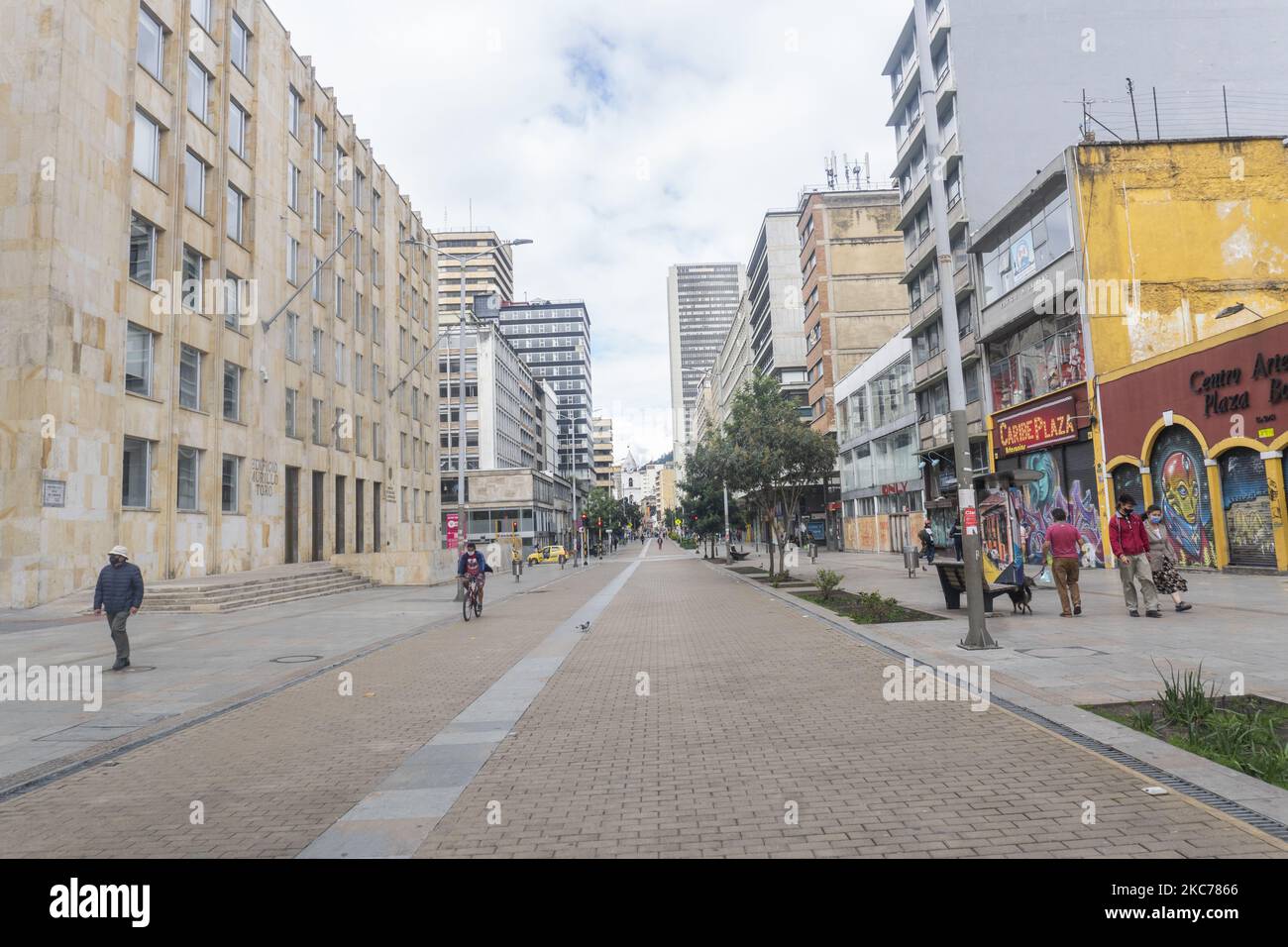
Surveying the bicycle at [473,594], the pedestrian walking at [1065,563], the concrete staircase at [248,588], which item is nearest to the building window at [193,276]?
the concrete staircase at [248,588]

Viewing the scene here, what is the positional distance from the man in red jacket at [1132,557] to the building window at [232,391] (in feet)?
87.5

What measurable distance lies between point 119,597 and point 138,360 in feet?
49.6

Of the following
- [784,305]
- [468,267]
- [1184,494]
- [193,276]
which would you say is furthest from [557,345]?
[1184,494]

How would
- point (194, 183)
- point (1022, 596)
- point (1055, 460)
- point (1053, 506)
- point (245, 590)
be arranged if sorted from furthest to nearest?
point (1055, 460), point (1053, 506), point (194, 183), point (245, 590), point (1022, 596)

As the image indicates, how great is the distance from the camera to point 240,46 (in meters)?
29.5

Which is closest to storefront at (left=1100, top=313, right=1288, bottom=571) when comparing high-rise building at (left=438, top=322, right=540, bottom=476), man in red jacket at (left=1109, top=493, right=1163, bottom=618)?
man in red jacket at (left=1109, top=493, right=1163, bottom=618)

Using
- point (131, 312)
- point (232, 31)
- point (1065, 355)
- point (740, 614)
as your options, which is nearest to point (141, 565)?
point (131, 312)

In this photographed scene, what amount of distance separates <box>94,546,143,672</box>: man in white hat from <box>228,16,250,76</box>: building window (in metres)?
25.2

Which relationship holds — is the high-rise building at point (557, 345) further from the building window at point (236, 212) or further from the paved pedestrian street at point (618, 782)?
the paved pedestrian street at point (618, 782)

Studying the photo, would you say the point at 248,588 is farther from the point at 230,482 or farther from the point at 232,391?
the point at 232,391

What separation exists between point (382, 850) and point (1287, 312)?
21121mm

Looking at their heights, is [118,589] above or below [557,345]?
below

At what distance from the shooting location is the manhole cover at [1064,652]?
9.23m

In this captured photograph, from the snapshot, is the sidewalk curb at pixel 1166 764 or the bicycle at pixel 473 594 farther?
the bicycle at pixel 473 594
